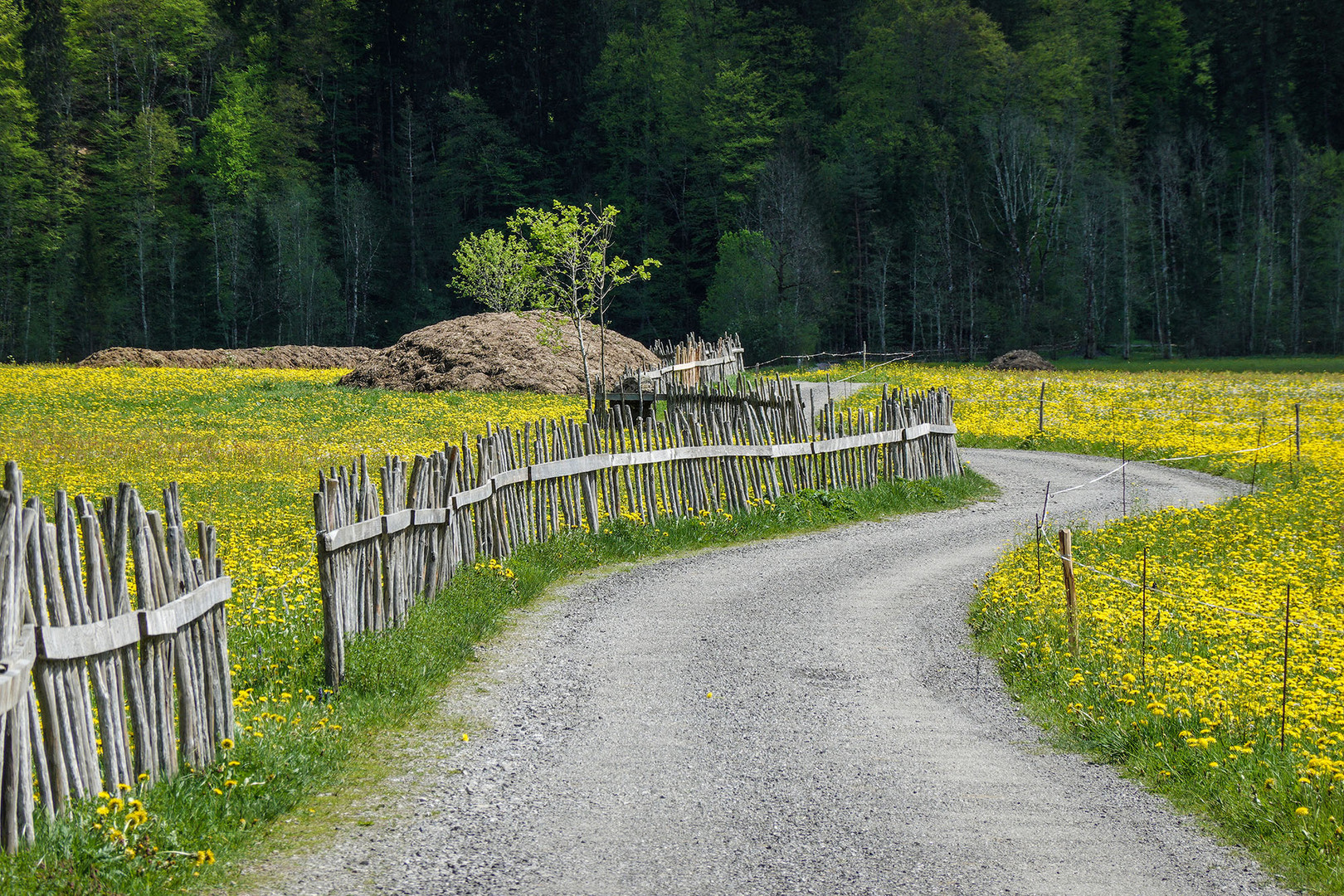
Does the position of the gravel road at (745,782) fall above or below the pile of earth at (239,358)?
below

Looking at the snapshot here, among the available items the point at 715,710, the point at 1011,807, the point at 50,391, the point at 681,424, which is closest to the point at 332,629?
the point at 715,710

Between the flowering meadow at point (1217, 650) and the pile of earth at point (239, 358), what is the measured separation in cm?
3890

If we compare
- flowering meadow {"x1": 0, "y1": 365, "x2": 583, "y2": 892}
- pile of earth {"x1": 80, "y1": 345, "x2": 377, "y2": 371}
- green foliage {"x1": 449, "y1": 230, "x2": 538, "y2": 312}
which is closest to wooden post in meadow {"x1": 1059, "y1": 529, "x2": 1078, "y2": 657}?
flowering meadow {"x1": 0, "y1": 365, "x2": 583, "y2": 892}

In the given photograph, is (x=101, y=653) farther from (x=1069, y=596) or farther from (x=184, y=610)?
(x=1069, y=596)

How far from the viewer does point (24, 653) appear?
5188 millimetres

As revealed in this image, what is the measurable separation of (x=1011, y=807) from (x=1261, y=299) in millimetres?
68588

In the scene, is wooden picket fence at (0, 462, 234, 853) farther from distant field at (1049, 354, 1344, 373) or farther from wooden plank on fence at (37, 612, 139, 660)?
distant field at (1049, 354, 1344, 373)

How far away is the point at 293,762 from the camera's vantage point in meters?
6.95

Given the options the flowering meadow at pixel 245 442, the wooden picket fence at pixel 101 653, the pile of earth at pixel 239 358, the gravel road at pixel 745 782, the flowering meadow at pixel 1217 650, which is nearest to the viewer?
the wooden picket fence at pixel 101 653

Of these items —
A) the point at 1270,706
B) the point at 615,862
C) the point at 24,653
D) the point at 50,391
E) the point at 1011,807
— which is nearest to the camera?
the point at 24,653

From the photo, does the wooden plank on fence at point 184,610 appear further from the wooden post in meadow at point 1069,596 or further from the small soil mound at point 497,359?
the small soil mound at point 497,359

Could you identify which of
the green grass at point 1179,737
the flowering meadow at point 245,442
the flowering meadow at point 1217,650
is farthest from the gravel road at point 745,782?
the flowering meadow at point 245,442

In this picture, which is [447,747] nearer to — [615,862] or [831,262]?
[615,862]

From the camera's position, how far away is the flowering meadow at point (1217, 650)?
6.54m
